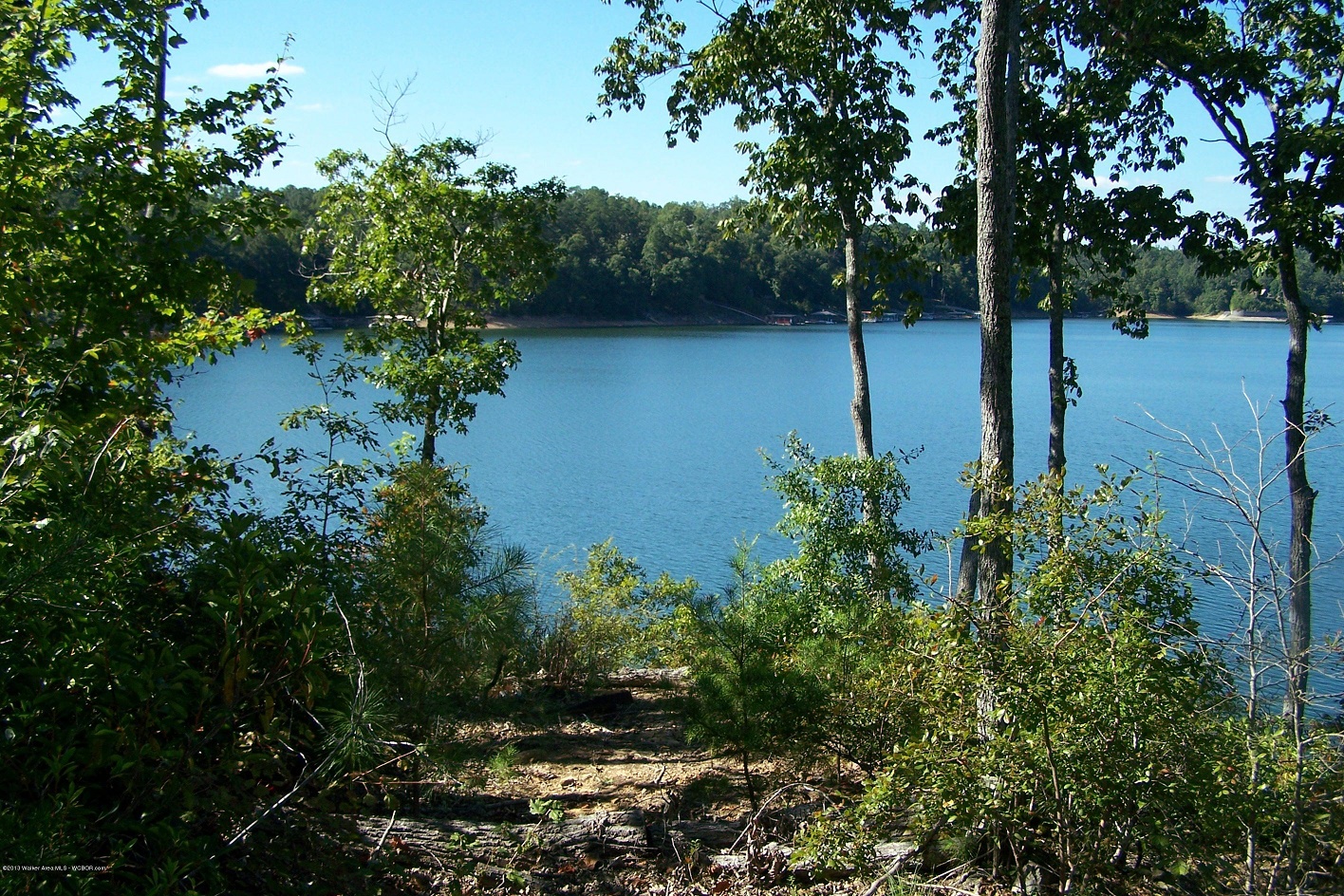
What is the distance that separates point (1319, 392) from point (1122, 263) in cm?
2596

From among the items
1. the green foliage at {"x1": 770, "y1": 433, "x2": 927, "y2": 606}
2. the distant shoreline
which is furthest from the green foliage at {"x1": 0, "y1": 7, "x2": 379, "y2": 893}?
the distant shoreline

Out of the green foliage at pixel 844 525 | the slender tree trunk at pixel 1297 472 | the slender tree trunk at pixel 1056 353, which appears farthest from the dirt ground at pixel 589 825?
the slender tree trunk at pixel 1297 472

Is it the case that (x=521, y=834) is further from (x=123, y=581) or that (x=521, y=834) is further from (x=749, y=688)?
(x=123, y=581)

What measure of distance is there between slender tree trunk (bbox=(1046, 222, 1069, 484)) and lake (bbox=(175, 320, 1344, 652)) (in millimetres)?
1233

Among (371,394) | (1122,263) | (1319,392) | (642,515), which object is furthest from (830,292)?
(1122,263)

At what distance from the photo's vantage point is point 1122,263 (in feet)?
31.0

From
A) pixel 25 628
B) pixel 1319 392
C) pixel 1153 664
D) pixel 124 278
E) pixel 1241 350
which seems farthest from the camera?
pixel 1241 350

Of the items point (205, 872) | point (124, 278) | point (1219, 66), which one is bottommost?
point (205, 872)

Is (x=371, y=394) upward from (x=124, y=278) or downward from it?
downward

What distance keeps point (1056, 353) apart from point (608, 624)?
16.2 feet

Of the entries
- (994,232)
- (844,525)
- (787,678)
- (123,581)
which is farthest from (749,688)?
(844,525)

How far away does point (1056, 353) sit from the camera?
932 centimetres

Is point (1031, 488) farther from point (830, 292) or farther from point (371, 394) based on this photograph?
point (830, 292)

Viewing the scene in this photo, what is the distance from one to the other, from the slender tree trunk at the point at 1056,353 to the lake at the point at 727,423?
1.23m
